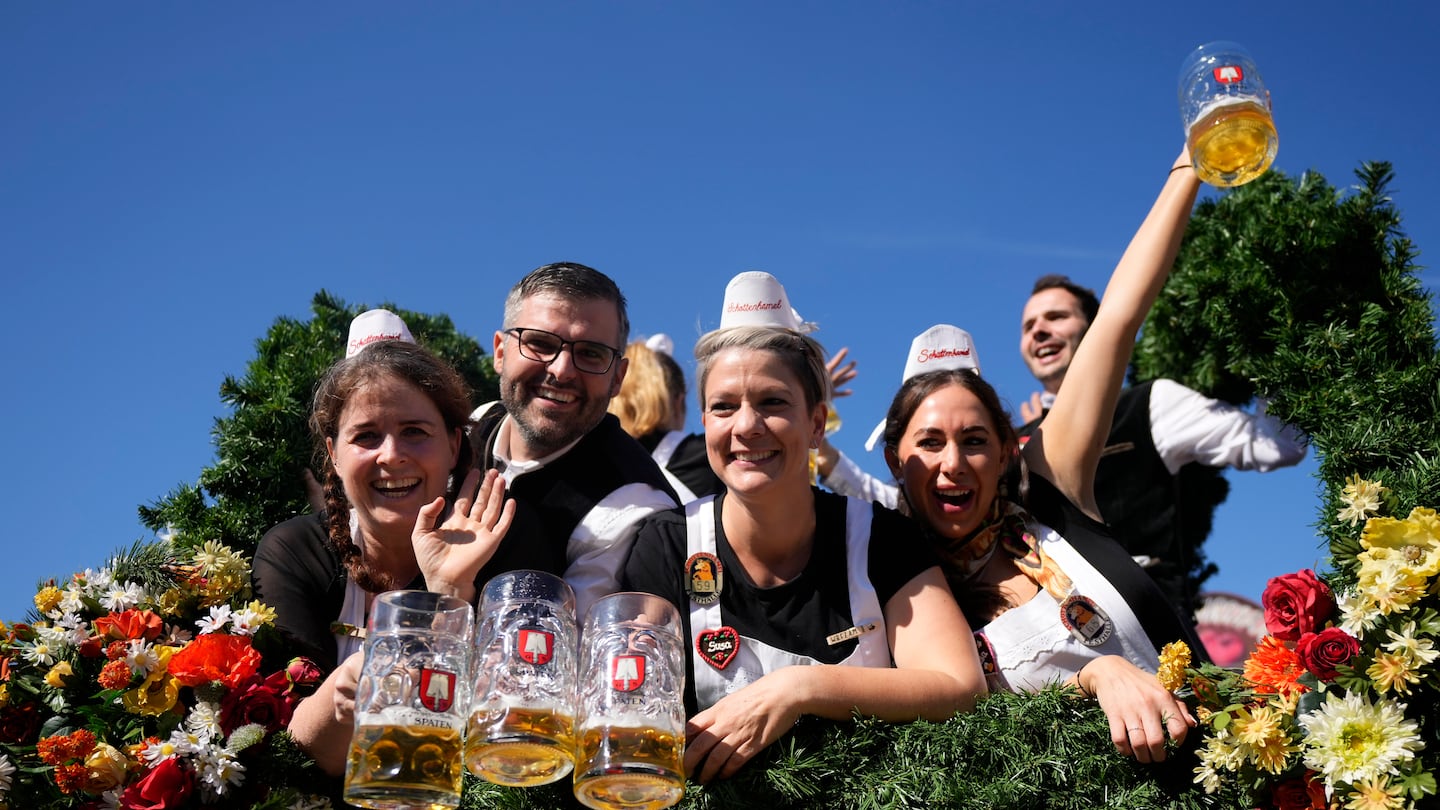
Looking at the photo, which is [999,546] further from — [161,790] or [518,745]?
[161,790]

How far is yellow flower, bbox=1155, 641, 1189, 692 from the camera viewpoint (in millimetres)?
3254

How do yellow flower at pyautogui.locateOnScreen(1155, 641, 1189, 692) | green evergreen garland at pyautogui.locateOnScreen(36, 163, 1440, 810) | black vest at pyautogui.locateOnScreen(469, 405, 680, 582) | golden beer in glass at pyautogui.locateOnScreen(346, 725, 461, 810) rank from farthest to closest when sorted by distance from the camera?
black vest at pyautogui.locateOnScreen(469, 405, 680, 582) → yellow flower at pyautogui.locateOnScreen(1155, 641, 1189, 692) → green evergreen garland at pyautogui.locateOnScreen(36, 163, 1440, 810) → golden beer in glass at pyautogui.locateOnScreen(346, 725, 461, 810)

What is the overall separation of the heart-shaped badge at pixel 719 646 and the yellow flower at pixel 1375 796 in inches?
62.1

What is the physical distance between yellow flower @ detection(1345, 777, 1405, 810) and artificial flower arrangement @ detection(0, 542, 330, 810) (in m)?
2.55

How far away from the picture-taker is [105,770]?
3.20 meters

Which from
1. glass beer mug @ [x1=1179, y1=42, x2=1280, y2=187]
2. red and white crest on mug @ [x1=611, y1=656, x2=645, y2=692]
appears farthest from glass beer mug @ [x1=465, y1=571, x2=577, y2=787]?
glass beer mug @ [x1=1179, y1=42, x2=1280, y2=187]

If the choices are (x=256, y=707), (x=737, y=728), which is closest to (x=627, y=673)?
(x=737, y=728)

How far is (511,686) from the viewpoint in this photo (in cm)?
251

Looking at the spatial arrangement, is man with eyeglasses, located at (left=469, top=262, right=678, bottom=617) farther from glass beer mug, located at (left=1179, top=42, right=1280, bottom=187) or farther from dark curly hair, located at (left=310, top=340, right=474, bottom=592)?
glass beer mug, located at (left=1179, top=42, right=1280, bottom=187)

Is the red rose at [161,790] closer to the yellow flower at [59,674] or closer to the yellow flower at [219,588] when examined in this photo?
the yellow flower at [59,674]

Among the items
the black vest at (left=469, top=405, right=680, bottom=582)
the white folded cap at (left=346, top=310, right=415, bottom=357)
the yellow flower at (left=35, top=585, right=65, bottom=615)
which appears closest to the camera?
the yellow flower at (left=35, top=585, right=65, bottom=615)

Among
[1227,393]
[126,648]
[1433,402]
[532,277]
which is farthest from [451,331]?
[1433,402]

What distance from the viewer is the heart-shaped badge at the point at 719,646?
135 inches

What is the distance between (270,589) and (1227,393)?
440 centimetres
